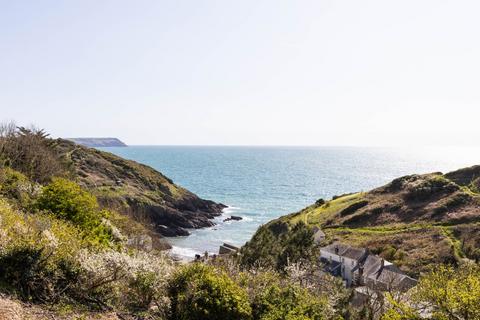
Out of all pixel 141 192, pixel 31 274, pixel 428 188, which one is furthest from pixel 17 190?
pixel 428 188

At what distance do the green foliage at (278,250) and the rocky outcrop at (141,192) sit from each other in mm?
34084

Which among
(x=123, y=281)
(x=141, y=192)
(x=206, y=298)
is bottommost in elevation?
(x=141, y=192)

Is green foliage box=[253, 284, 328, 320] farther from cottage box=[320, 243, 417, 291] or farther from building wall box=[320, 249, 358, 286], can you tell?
building wall box=[320, 249, 358, 286]

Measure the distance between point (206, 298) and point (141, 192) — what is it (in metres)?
83.6

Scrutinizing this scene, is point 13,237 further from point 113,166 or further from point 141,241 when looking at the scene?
point 113,166

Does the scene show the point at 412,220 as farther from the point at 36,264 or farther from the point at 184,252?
the point at 36,264

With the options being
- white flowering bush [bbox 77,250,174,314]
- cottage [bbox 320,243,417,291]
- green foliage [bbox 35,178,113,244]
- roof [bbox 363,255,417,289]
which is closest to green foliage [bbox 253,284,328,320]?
white flowering bush [bbox 77,250,174,314]

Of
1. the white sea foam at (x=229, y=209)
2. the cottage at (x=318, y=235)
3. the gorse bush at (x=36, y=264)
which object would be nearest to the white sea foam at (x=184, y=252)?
the cottage at (x=318, y=235)

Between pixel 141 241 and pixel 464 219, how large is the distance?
5489 cm

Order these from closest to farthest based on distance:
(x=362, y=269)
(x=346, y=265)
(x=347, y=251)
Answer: (x=362, y=269)
(x=346, y=265)
(x=347, y=251)

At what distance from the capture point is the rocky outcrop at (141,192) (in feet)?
270

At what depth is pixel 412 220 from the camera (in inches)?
2889

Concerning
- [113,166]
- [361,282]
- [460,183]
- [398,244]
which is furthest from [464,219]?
[113,166]

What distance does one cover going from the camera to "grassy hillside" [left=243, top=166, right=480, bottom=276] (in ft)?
190
